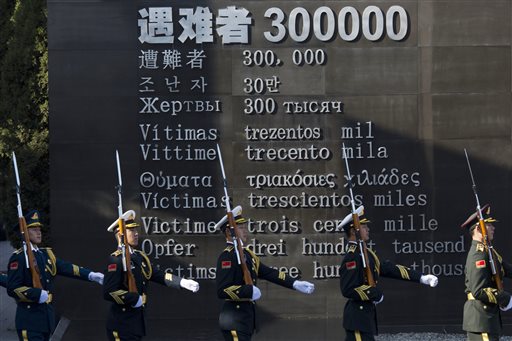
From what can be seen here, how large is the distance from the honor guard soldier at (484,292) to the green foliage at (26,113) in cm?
641

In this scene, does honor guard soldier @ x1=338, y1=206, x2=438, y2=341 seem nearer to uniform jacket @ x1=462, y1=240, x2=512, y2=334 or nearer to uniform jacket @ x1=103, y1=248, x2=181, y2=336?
uniform jacket @ x1=462, y1=240, x2=512, y2=334

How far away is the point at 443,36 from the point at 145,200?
4.54 metres

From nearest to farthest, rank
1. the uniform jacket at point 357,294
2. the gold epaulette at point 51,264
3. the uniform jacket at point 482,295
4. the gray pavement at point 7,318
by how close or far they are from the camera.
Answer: the uniform jacket at point 357,294 < the uniform jacket at point 482,295 < the gold epaulette at point 51,264 < the gray pavement at point 7,318

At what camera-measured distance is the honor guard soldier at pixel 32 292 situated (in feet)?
35.0

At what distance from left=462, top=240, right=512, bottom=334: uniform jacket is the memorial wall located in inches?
125

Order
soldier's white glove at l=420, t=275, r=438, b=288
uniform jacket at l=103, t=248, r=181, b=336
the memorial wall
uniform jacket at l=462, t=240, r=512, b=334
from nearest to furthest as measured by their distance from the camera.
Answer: uniform jacket at l=103, t=248, r=181, b=336, soldier's white glove at l=420, t=275, r=438, b=288, uniform jacket at l=462, t=240, r=512, b=334, the memorial wall

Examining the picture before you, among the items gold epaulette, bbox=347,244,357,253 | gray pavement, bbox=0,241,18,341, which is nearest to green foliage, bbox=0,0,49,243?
gray pavement, bbox=0,241,18,341

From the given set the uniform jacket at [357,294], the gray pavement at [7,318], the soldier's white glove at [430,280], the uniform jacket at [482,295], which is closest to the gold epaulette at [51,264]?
the uniform jacket at [357,294]

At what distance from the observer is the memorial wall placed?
46.6 feet

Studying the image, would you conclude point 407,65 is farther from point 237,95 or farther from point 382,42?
point 237,95

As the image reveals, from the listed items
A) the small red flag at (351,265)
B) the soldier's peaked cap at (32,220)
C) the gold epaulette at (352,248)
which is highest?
the soldier's peaked cap at (32,220)

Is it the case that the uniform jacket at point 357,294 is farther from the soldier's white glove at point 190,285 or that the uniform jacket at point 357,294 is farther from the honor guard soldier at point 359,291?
the soldier's white glove at point 190,285

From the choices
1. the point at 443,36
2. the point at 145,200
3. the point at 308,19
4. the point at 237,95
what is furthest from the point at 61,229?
the point at 443,36

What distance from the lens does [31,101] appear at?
587 inches
